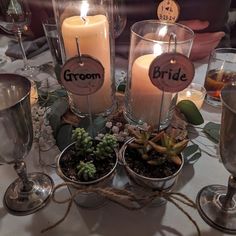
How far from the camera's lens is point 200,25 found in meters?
0.81

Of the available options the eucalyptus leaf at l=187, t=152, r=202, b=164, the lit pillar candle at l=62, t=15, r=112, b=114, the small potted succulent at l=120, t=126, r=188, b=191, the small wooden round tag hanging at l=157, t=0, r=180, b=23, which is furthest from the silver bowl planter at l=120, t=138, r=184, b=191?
the small wooden round tag hanging at l=157, t=0, r=180, b=23

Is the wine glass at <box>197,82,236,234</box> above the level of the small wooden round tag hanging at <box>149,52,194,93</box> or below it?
below

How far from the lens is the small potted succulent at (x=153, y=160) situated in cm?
39

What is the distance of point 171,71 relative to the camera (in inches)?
16.1

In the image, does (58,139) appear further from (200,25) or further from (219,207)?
(200,25)

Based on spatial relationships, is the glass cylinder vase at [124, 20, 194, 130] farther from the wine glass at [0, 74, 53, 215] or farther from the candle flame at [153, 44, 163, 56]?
the wine glass at [0, 74, 53, 215]

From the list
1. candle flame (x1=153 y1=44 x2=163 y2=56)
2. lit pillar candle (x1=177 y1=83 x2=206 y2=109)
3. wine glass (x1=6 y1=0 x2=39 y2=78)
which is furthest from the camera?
wine glass (x1=6 y1=0 x2=39 y2=78)

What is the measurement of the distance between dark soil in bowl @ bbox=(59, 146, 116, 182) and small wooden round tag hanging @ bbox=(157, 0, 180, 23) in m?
0.41

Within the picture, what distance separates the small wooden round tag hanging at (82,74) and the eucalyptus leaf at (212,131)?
0.26 metres

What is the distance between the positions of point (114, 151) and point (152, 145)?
0.19 feet

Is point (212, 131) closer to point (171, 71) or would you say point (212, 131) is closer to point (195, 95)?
point (195, 95)

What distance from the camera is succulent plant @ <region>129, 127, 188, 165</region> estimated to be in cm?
40

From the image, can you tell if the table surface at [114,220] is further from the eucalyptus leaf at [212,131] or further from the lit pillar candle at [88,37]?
the lit pillar candle at [88,37]

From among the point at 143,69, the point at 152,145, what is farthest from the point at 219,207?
the point at 143,69
